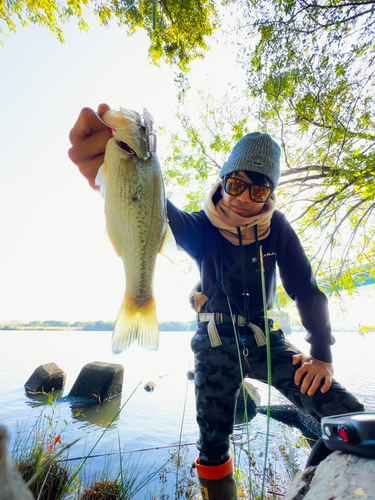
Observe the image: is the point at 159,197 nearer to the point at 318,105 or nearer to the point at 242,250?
the point at 242,250

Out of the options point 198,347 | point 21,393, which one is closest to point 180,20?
point 198,347

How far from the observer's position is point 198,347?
2.76m

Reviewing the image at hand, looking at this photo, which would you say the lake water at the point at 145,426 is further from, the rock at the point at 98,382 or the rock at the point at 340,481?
the rock at the point at 340,481

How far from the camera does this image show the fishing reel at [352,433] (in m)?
1.38

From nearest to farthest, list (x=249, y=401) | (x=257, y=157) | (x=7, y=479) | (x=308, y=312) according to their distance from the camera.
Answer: (x=7, y=479) → (x=308, y=312) → (x=257, y=157) → (x=249, y=401)

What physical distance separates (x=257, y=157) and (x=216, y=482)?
10.6 ft

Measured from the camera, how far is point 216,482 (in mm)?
2322

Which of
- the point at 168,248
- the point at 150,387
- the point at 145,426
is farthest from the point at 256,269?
the point at 150,387

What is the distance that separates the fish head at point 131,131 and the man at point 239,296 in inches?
6.1

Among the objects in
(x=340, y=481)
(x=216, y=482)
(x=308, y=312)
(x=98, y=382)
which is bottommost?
(x=98, y=382)

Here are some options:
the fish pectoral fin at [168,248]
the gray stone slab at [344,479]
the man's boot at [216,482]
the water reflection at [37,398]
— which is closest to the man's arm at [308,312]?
the gray stone slab at [344,479]

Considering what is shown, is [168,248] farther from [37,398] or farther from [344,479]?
[37,398]

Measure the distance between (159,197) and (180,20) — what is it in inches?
266

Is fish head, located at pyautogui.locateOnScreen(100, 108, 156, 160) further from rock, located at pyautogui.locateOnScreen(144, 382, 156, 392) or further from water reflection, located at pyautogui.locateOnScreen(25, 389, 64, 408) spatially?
rock, located at pyautogui.locateOnScreen(144, 382, 156, 392)
